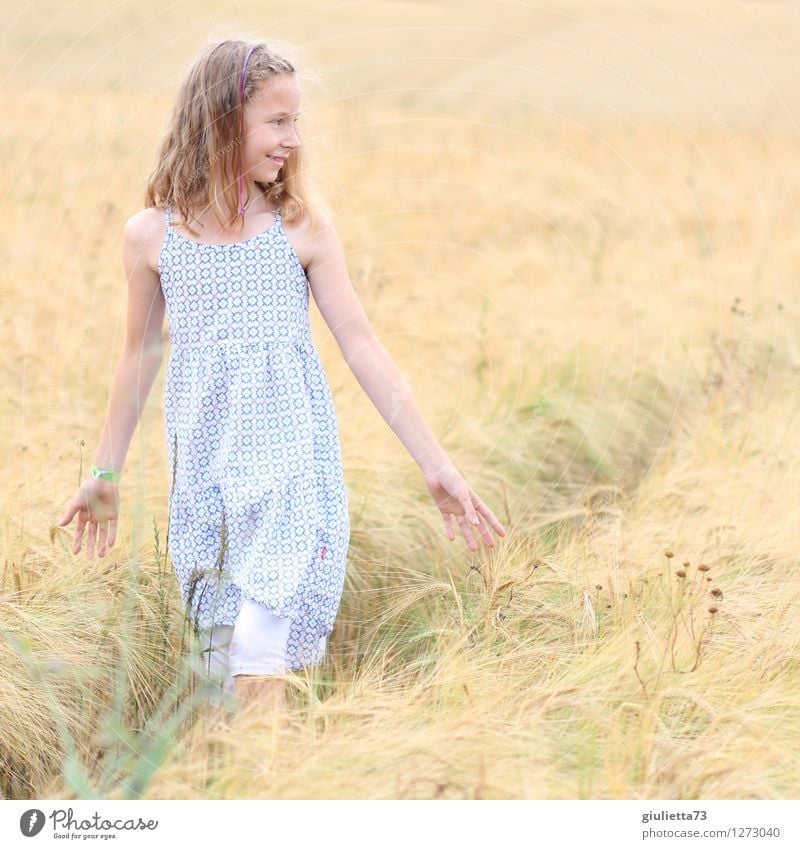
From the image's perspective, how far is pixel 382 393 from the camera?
2441 millimetres

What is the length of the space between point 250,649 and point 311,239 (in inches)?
34.5

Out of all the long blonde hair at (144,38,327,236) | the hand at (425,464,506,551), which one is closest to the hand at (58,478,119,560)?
the long blonde hair at (144,38,327,236)

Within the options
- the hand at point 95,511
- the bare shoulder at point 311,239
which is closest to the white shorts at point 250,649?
the hand at point 95,511

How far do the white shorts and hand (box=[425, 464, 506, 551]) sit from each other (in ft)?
1.39

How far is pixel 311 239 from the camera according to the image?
241 centimetres

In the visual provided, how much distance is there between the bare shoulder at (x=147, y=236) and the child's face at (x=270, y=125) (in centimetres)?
23

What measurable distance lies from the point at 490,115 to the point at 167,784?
735cm

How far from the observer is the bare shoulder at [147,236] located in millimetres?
2420

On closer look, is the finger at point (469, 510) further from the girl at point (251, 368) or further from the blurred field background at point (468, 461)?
the blurred field background at point (468, 461)

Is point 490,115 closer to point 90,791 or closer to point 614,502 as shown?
point 614,502

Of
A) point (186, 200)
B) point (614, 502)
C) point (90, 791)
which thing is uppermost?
point (186, 200)

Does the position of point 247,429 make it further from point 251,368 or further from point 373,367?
point 373,367

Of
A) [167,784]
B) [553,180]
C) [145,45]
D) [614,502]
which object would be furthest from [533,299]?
[167,784]

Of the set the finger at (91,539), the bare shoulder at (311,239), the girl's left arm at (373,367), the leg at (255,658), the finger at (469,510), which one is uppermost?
the bare shoulder at (311,239)
